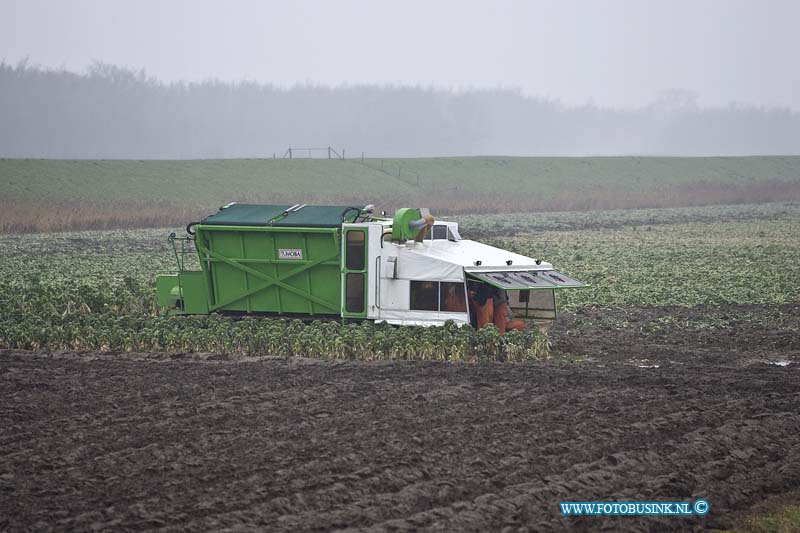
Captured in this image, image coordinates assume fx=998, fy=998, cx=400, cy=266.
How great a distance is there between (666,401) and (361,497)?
21.1ft

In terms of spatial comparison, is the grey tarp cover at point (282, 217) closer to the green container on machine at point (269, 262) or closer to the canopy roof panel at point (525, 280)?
the green container on machine at point (269, 262)

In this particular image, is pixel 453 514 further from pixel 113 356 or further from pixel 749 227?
pixel 749 227

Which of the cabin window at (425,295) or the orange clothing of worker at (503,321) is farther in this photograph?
the orange clothing of worker at (503,321)

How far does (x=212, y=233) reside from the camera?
70.3 feet

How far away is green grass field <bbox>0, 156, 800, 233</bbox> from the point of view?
6469cm

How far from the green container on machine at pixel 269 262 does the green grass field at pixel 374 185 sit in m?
35.0

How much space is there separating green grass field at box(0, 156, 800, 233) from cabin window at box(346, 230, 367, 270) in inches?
1470

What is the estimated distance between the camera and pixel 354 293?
67.8 feet

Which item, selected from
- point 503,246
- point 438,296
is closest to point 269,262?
point 438,296

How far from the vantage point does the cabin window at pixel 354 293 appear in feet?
67.6

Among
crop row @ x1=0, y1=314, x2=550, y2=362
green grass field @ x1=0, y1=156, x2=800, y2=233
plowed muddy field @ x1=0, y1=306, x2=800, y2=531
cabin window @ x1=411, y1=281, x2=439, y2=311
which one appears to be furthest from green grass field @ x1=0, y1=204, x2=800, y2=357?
green grass field @ x1=0, y1=156, x2=800, y2=233

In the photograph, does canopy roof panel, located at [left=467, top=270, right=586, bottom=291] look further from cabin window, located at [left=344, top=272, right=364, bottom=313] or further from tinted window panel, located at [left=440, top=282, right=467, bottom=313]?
cabin window, located at [left=344, top=272, right=364, bottom=313]

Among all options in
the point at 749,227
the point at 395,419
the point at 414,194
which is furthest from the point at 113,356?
the point at 414,194

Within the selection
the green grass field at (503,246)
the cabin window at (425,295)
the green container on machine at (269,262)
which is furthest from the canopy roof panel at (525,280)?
the green container on machine at (269,262)
